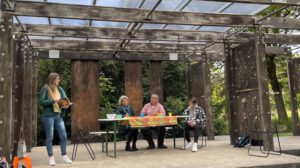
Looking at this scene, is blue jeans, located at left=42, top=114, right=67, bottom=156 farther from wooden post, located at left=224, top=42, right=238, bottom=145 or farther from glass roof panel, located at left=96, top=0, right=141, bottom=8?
wooden post, located at left=224, top=42, right=238, bottom=145

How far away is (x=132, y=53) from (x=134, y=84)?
3.75 feet

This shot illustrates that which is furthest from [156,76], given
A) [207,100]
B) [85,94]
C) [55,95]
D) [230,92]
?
[55,95]

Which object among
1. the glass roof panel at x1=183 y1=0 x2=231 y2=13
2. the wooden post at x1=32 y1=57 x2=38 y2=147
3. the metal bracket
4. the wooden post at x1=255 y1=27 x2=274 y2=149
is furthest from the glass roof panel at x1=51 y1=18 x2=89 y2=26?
the wooden post at x1=255 y1=27 x2=274 y2=149

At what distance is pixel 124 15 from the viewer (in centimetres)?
718

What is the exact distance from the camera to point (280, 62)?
18.0 metres

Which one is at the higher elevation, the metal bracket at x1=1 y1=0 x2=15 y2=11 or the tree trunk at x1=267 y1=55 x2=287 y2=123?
the metal bracket at x1=1 y1=0 x2=15 y2=11

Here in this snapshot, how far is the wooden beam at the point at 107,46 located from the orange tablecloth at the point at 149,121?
419cm

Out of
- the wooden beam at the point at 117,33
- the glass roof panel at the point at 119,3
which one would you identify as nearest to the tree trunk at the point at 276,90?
the wooden beam at the point at 117,33

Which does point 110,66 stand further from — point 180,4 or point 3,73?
point 3,73

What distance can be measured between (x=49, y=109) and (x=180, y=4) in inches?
148

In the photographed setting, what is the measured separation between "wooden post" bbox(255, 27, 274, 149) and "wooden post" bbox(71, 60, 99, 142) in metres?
5.96

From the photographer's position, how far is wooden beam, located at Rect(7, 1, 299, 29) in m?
6.61

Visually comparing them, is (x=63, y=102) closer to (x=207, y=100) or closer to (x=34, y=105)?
Result: (x=34, y=105)

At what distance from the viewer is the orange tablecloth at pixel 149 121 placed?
271 inches
